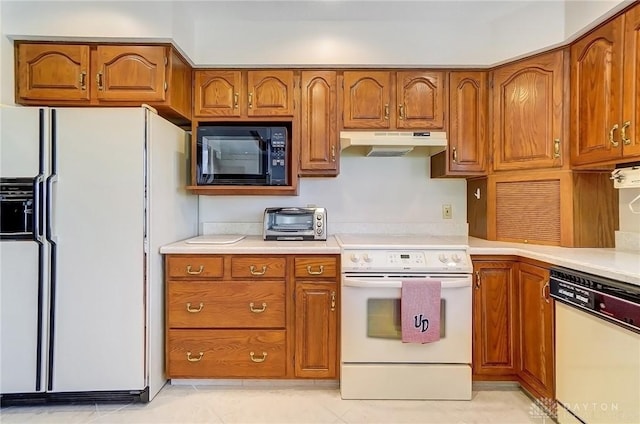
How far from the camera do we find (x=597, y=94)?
1.93 m

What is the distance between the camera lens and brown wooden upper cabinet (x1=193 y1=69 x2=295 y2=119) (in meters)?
2.46

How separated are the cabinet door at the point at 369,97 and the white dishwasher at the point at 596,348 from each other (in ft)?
4.69

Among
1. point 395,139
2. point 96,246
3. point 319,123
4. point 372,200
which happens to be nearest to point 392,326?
point 372,200

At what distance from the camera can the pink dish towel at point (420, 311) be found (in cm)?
199

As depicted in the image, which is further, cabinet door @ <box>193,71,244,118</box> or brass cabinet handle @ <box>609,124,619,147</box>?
cabinet door @ <box>193,71,244,118</box>

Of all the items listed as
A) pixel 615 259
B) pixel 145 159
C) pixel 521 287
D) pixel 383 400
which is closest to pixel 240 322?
pixel 383 400

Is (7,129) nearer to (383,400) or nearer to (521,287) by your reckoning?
(383,400)

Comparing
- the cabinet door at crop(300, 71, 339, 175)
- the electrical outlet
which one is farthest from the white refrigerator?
the electrical outlet

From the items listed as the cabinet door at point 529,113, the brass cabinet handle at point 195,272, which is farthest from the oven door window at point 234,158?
the cabinet door at point 529,113

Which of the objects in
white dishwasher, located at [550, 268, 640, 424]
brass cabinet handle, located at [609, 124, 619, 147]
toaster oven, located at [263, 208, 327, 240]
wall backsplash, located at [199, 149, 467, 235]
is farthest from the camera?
wall backsplash, located at [199, 149, 467, 235]

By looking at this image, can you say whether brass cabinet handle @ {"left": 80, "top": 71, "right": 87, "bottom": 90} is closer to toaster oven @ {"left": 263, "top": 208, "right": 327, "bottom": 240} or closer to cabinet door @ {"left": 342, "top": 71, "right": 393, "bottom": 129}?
toaster oven @ {"left": 263, "top": 208, "right": 327, "bottom": 240}

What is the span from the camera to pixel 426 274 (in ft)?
6.70

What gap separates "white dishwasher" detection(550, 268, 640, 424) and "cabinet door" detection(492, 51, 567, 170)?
847 millimetres

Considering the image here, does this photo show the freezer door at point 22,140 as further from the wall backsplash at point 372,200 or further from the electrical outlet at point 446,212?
the electrical outlet at point 446,212
